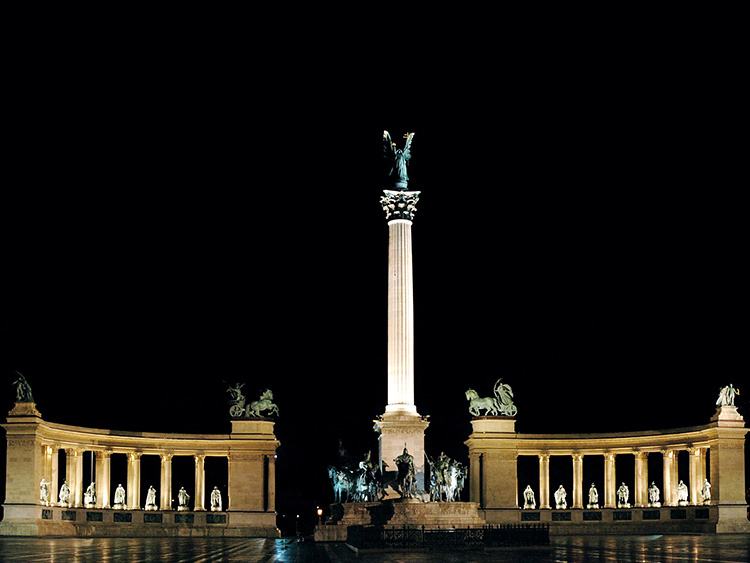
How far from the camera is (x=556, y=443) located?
9094cm

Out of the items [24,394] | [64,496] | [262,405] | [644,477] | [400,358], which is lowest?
[64,496]

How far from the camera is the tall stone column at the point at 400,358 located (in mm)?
72812

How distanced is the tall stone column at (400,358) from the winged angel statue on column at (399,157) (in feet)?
6.98

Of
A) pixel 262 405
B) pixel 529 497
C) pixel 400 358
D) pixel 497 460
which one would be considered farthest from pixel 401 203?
pixel 529 497

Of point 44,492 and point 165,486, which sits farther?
point 165,486

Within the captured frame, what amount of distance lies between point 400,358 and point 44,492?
2878 centimetres

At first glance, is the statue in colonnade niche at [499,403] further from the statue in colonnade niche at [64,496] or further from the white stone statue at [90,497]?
the statue in colonnade niche at [64,496]

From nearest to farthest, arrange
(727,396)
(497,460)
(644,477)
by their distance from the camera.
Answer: (727,396) → (497,460) → (644,477)

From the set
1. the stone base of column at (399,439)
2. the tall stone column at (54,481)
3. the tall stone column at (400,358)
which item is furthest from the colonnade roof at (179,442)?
the stone base of column at (399,439)

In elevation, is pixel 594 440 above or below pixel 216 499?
above

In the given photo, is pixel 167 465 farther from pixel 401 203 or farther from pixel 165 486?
pixel 401 203

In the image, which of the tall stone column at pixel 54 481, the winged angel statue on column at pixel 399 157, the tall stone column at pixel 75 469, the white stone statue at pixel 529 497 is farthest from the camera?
Answer: the white stone statue at pixel 529 497

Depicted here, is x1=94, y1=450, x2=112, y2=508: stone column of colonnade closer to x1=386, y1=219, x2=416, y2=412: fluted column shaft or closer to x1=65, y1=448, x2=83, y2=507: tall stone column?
x1=65, y1=448, x2=83, y2=507: tall stone column

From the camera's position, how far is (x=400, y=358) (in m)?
75.4
